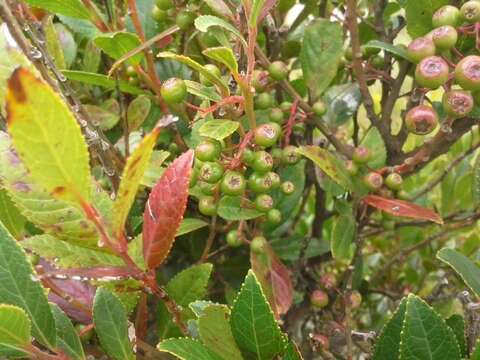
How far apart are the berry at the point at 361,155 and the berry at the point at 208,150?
0.81 feet

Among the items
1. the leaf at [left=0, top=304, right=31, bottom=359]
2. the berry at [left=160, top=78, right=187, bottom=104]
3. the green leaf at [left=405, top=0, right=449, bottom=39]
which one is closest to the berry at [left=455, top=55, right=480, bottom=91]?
the green leaf at [left=405, top=0, right=449, bottom=39]

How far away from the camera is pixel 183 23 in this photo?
1.02 metres

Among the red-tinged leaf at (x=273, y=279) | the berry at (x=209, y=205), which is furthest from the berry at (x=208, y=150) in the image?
the red-tinged leaf at (x=273, y=279)

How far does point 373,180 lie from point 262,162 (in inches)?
8.5

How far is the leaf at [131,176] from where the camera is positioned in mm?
601

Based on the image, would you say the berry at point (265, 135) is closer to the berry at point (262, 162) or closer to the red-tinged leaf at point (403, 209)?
the berry at point (262, 162)

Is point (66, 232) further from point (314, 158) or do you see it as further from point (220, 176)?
point (314, 158)

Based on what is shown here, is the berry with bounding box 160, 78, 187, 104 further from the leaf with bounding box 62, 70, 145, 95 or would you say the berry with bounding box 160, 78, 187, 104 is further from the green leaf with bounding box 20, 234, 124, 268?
the green leaf with bounding box 20, 234, 124, 268

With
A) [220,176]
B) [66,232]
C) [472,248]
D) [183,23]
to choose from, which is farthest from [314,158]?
[472,248]

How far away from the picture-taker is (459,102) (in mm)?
896

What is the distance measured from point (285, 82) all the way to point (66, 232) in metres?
0.47

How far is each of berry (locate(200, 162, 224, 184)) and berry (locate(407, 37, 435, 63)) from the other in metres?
0.31

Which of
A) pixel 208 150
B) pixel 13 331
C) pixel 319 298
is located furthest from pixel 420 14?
pixel 13 331

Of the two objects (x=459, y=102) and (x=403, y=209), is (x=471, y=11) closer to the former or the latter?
(x=459, y=102)
